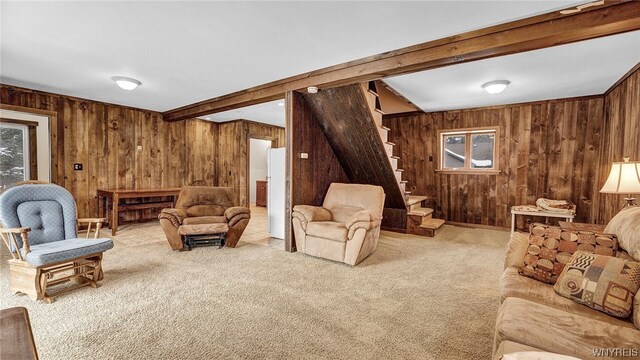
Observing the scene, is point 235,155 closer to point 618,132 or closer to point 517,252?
point 517,252

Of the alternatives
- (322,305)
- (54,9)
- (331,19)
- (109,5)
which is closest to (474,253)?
(322,305)

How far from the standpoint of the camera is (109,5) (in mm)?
2145

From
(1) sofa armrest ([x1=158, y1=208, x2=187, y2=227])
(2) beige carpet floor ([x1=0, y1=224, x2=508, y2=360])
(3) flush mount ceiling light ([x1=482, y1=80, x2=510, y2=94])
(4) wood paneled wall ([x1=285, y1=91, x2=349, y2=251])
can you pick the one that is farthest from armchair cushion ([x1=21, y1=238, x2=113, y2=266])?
(3) flush mount ceiling light ([x1=482, y1=80, x2=510, y2=94])

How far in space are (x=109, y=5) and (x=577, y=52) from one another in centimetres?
436

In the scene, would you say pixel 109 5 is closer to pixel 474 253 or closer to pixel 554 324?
pixel 554 324

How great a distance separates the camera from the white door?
4.34 m

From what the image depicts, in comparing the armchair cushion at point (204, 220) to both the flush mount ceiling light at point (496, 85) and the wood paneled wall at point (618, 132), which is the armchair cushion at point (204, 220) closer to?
the flush mount ceiling light at point (496, 85)

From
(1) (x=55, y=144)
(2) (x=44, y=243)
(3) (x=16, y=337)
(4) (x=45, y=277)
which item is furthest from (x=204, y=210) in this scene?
(3) (x=16, y=337)

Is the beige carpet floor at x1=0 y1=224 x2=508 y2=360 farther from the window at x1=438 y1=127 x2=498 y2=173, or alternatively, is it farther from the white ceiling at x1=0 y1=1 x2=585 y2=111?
the window at x1=438 y1=127 x2=498 y2=173

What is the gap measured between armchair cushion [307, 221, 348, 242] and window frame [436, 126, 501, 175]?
3281mm

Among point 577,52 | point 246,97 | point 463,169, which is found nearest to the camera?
point 577,52

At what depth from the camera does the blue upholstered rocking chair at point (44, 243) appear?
2359 millimetres

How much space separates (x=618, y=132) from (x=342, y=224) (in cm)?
385

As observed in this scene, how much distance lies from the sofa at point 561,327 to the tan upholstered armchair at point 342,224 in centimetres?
171
